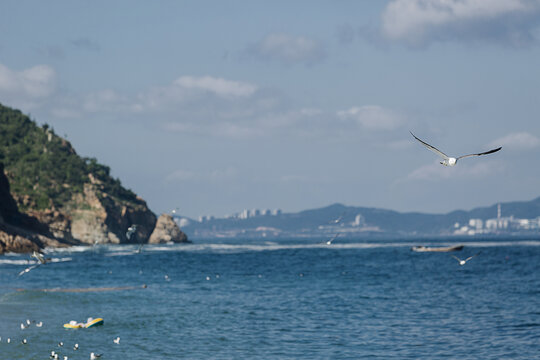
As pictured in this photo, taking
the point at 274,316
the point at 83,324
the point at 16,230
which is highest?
the point at 16,230

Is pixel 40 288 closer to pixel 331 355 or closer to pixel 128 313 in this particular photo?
pixel 128 313

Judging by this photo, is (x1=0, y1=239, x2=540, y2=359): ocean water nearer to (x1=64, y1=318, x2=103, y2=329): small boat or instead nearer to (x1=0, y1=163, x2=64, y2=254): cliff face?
(x1=64, y1=318, x2=103, y2=329): small boat

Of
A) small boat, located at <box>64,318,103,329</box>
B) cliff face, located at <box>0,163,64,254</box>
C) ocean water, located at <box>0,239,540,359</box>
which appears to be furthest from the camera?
cliff face, located at <box>0,163,64,254</box>

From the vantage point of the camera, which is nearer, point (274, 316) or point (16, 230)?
point (274, 316)

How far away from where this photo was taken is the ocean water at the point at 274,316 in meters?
34.1

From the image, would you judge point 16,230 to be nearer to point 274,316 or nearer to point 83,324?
point 274,316

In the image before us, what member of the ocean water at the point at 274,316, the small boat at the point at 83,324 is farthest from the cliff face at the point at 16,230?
the small boat at the point at 83,324

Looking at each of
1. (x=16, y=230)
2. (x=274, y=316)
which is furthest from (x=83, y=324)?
(x=16, y=230)

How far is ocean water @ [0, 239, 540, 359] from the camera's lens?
112 ft

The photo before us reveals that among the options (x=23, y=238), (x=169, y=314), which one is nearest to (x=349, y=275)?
(x=169, y=314)

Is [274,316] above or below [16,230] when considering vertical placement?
below

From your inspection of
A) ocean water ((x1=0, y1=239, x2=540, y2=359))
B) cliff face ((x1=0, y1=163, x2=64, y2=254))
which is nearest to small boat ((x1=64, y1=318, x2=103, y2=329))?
ocean water ((x1=0, y1=239, x2=540, y2=359))

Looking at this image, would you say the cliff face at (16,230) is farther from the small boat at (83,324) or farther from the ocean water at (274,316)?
the small boat at (83,324)

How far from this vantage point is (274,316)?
150 feet
